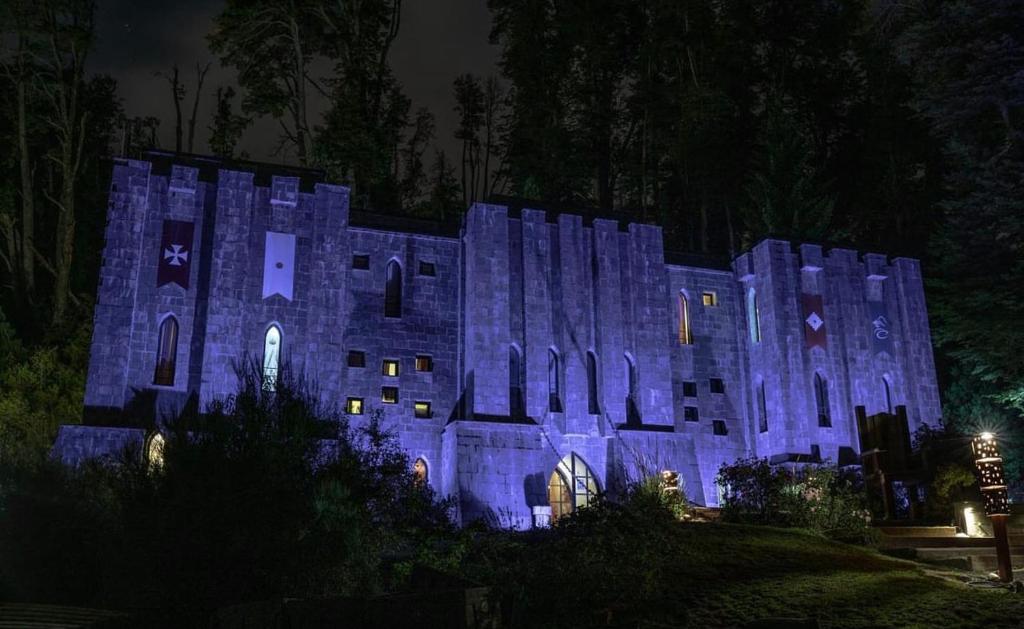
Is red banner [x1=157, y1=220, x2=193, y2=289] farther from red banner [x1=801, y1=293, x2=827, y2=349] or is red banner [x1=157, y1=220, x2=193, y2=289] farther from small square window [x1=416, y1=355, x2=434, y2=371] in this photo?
red banner [x1=801, y1=293, x2=827, y2=349]

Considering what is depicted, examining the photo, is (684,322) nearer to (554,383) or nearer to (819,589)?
(554,383)

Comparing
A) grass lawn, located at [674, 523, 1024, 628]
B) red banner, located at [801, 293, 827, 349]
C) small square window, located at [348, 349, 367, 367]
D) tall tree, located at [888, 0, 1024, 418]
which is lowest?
grass lawn, located at [674, 523, 1024, 628]

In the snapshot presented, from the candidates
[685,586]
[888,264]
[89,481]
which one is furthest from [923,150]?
[89,481]

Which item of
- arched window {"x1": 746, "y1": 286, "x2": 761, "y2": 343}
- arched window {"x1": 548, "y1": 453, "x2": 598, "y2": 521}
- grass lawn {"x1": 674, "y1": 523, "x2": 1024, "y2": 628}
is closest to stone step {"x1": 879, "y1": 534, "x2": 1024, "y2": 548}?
grass lawn {"x1": 674, "y1": 523, "x2": 1024, "y2": 628}

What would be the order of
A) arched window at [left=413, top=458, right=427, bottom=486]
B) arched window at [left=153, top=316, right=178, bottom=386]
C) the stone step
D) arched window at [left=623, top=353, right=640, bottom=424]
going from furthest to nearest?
arched window at [left=623, top=353, right=640, bottom=424] → arched window at [left=413, top=458, right=427, bottom=486] → arched window at [left=153, top=316, right=178, bottom=386] → the stone step

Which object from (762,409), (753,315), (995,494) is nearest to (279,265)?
(753,315)

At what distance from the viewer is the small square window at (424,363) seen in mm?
27562

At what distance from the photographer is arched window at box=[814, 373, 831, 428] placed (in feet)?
96.6

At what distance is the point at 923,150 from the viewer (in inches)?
1572

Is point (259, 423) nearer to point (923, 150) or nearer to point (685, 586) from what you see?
point (685, 586)

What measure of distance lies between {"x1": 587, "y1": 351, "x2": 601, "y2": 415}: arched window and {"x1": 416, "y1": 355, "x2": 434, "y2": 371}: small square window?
459 centimetres

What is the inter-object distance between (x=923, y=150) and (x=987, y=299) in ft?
43.2

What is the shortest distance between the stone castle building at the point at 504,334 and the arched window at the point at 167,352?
0.05 m

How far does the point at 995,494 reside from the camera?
1636 cm
